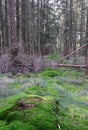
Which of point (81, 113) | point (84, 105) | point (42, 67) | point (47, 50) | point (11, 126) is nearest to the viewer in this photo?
point (11, 126)

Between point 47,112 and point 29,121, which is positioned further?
point 47,112

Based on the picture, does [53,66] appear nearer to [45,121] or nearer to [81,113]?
[81,113]

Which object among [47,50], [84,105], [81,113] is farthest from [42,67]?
[47,50]

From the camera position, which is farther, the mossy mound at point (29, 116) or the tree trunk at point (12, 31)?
the tree trunk at point (12, 31)

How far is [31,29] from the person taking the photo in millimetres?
33812

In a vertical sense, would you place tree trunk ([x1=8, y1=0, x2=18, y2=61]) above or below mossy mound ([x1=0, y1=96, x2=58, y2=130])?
above

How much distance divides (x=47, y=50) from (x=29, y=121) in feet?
110

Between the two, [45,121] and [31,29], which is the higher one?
[31,29]

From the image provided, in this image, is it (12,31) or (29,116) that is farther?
(12,31)

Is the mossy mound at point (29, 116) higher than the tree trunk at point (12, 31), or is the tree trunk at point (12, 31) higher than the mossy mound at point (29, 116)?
the tree trunk at point (12, 31)

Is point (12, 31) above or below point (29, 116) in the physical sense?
above

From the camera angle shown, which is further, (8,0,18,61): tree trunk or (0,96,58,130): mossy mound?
(8,0,18,61): tree trunk

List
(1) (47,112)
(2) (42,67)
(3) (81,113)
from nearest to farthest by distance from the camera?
(1) (47,112), (3) (81,113), (2) (42,67)

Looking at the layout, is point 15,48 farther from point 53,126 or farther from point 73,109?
point 53,126
